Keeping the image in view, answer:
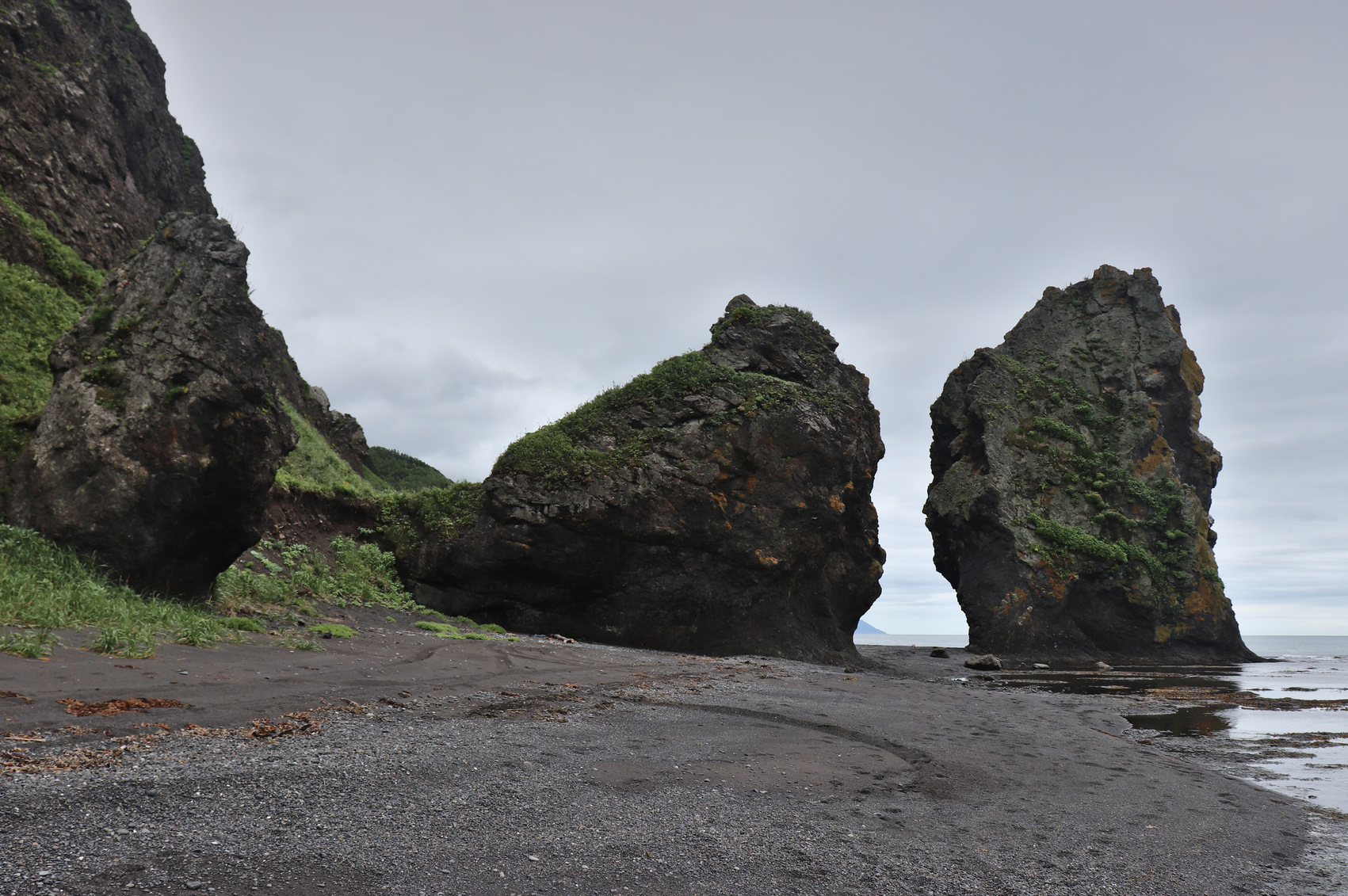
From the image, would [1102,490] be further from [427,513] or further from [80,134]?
[80,134]

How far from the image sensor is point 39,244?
1953 cm

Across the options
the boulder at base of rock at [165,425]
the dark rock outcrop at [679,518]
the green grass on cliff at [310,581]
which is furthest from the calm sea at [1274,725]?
the green grass on cliff at [310,581]

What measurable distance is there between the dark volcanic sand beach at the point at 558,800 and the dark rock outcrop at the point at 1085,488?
33.0 metres

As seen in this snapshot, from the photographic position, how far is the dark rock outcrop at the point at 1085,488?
37.8 m

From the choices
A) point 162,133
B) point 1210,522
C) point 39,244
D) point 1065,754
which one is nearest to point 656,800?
point 1065,754

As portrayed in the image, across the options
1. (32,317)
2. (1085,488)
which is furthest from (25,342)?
(1085,488)

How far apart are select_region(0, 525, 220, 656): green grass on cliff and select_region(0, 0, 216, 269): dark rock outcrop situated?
48.3ft

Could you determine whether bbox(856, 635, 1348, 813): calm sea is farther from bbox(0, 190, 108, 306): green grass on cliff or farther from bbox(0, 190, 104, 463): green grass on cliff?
bbox(0, 190, 108, 306): green grass on cliff

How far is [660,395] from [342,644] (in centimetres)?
1422

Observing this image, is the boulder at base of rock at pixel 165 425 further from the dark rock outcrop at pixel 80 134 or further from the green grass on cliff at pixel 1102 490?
the green grass on cliff at pixel 1102 490

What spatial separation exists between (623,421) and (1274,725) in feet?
56.9

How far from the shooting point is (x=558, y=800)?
436 centimetres

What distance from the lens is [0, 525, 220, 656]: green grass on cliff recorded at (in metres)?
7.10

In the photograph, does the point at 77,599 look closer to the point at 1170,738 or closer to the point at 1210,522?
the point at 1170,738
